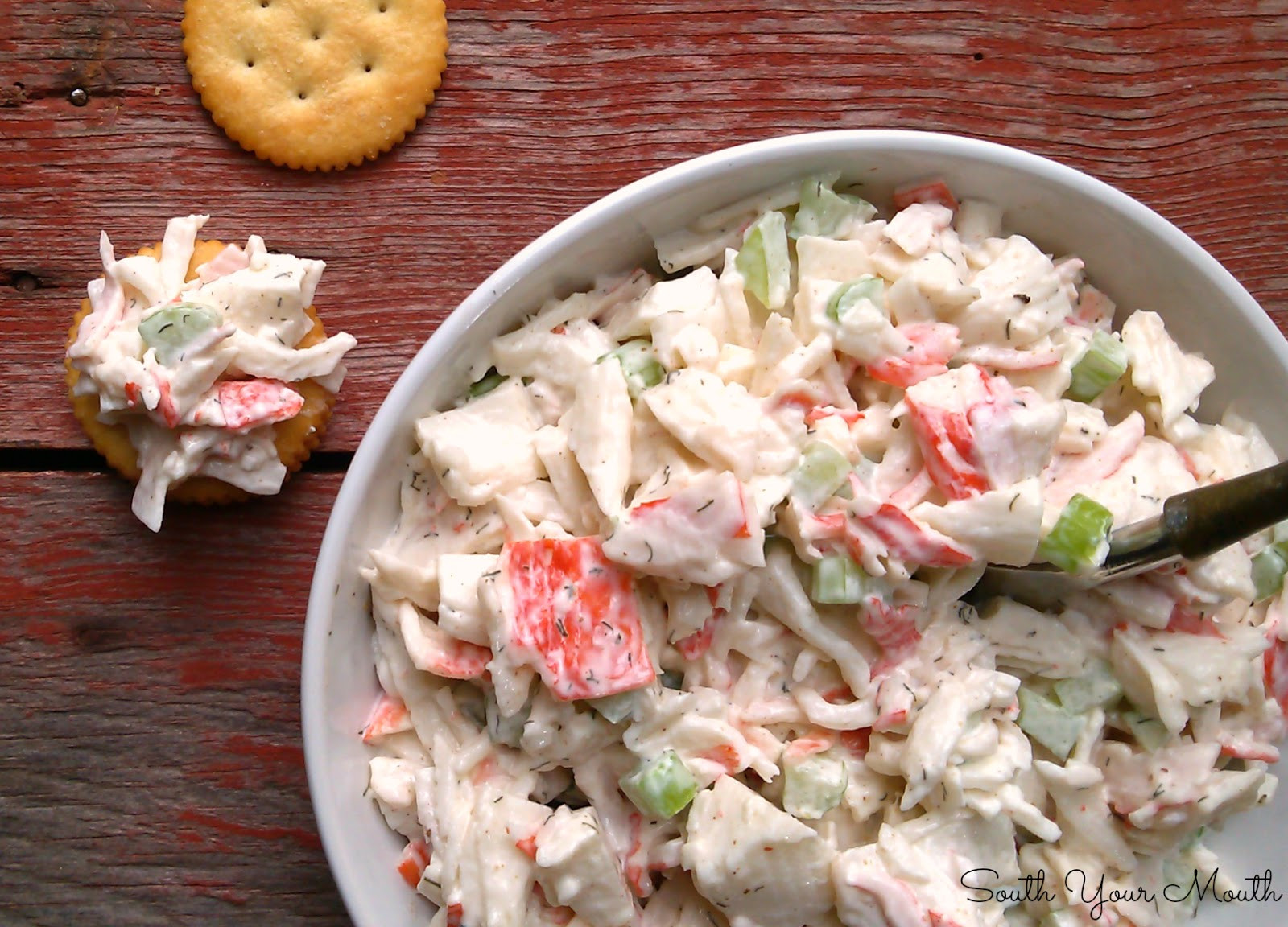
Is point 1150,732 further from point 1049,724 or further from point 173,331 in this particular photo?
point 173,331

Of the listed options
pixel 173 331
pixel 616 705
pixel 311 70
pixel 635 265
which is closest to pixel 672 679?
pixel 616 705

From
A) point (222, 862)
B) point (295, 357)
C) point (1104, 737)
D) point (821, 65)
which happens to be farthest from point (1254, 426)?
point (222, 862)

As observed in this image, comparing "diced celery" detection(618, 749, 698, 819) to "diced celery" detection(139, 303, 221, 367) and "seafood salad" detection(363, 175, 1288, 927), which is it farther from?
"diced celery" detection(139, 303, 221, 367)

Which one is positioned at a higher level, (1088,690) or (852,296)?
(852,296)

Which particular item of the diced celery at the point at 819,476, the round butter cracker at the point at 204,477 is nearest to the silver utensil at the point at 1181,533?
the diced celery at the point at 819,476

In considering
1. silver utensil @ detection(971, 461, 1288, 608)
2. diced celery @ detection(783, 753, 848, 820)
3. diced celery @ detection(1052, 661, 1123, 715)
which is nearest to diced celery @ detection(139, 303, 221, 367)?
Answer: diced celery @ detection(783, 753, 848, 820)

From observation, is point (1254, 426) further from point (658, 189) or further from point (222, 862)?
point (222, 862)

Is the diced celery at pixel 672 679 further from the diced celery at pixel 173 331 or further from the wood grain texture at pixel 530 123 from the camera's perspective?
the diced celery at pixel 173 331
